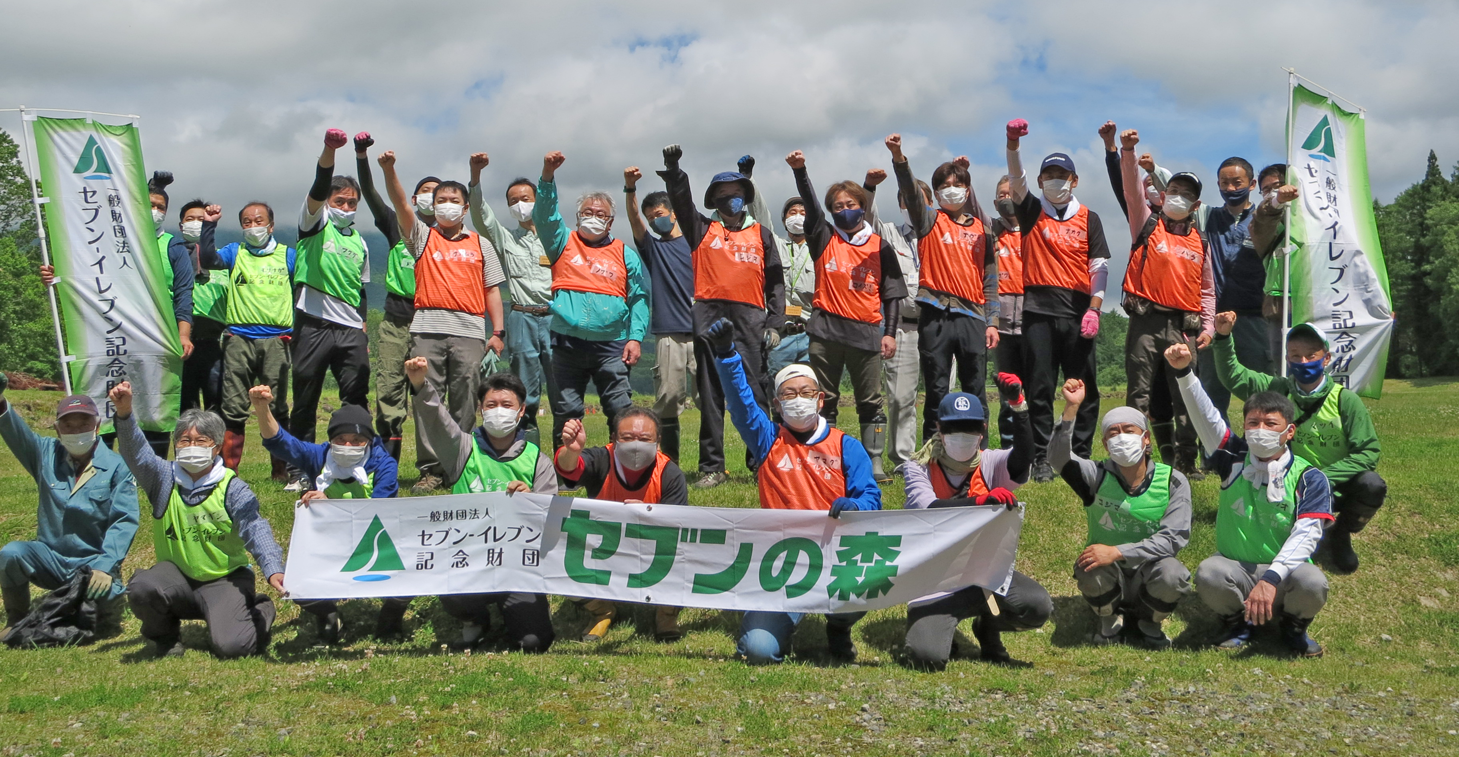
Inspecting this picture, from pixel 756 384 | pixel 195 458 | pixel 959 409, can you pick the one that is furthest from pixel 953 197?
pixel 195 458

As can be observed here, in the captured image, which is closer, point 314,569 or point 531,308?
point 314,569

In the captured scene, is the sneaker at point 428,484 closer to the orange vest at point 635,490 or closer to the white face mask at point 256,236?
the white face mask at point 256,236

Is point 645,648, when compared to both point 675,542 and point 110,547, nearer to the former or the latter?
point 675,542

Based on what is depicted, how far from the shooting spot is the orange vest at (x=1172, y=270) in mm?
11539

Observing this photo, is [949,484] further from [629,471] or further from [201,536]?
[201,536]

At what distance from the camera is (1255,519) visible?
28.1 feet

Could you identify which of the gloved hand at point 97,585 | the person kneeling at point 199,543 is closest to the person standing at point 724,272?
the person kneeling at point 199,543

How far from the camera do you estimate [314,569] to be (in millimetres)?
8328

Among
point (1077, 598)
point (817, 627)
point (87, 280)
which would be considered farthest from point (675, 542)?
point (87, 280)

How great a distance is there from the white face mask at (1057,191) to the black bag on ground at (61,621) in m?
9.80

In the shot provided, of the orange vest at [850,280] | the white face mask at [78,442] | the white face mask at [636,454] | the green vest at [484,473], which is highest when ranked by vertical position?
the orange vest at [850,280]

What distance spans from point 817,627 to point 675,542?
158cm

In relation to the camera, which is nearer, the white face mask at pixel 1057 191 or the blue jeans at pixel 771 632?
the blue jeans at pixel 771 632

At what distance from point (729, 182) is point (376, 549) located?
5.37 meters
